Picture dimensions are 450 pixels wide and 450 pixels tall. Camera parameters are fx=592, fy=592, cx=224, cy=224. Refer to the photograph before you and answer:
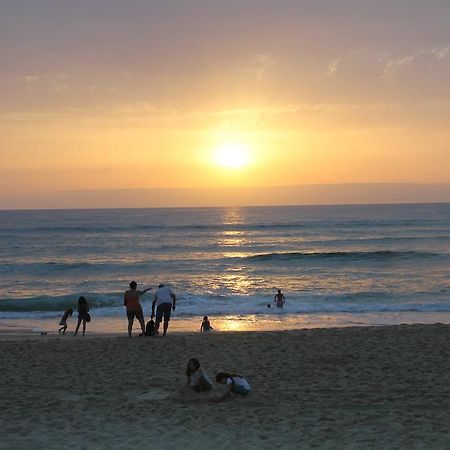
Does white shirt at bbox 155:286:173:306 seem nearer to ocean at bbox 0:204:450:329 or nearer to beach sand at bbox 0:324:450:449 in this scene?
beach sand at bbox 0:324:450:449

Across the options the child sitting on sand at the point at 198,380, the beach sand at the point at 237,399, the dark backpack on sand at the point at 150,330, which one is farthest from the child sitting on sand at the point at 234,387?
the dark backpack on sand at the point at 150,330

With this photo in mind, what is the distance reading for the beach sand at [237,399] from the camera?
792 centimetres

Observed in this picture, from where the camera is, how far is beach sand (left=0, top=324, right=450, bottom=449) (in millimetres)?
7918

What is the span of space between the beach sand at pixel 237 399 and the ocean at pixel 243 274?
8.13 metres

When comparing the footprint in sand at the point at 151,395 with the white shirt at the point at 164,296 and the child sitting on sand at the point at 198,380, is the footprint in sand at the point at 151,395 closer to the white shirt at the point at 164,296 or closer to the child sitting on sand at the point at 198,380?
the child sitting on sand at the point at 198,380

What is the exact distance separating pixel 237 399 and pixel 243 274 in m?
30.0

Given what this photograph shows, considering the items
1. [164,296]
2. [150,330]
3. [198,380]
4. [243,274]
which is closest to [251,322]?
[150,330]

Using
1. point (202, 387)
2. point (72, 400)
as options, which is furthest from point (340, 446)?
point (72, 400)

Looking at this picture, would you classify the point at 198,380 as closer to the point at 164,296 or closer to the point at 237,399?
the point at 237,399

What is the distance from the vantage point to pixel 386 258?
45.6 m

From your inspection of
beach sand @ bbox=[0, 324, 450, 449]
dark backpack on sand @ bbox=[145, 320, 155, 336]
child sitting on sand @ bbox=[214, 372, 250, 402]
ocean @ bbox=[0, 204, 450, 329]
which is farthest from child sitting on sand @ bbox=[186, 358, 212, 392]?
ocean @ bbox=[0, 204, 450, 329]

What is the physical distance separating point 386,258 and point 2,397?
3910 centimetres

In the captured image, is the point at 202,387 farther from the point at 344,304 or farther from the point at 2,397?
the point at 344,304

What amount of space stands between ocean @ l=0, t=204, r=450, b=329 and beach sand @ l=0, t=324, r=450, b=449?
8.13 meters
